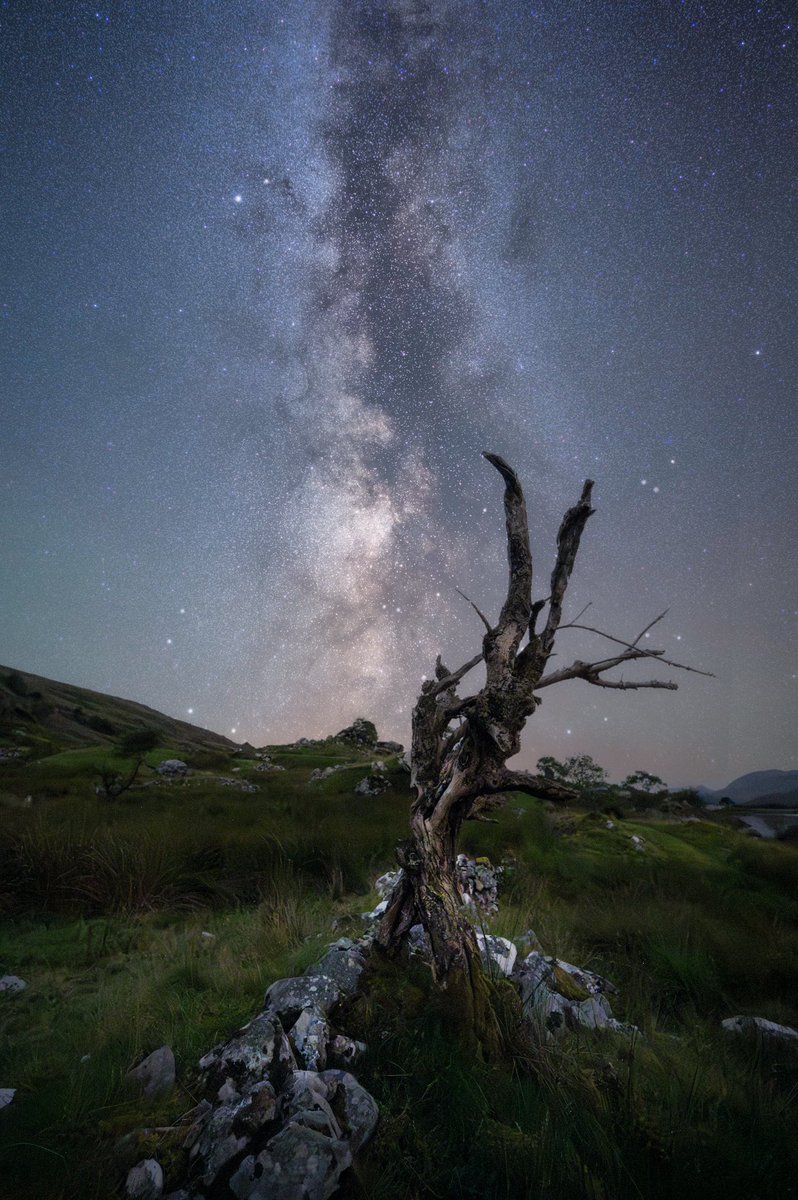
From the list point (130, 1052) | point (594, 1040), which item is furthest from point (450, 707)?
point (130, 1052)

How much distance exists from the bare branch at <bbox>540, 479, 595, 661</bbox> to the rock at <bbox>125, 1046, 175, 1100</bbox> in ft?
15.0

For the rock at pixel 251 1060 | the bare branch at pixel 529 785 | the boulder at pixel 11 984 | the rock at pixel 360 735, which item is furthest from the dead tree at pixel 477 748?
the rock at pixel 360 735

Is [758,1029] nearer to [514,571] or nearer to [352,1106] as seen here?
[352,1106]

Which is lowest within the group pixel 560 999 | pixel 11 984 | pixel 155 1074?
pixel 11 984

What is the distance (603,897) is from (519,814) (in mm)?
5287

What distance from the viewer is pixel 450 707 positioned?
4.98 meters

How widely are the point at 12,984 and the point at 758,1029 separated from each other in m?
6.67

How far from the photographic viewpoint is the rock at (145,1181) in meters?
2.00

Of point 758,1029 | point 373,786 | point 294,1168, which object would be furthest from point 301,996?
point 373,786

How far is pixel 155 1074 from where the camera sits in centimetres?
272

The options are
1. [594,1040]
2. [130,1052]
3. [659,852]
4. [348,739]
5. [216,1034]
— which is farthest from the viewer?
[348,739]

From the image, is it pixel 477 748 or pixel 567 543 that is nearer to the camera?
pixel 477 748

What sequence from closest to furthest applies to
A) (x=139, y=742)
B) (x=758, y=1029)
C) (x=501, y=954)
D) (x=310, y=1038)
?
(x=310, y=1038) < (x=758, y=1029) < (x=501, y=954) < (x=139, y=742)

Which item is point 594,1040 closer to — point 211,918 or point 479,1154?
point 479,1154
